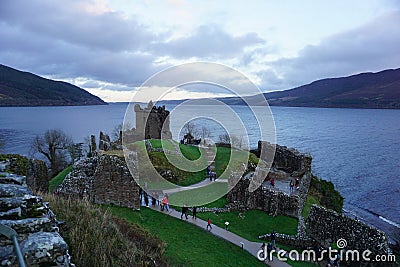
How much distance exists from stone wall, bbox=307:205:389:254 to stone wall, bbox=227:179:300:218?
274 centimetres

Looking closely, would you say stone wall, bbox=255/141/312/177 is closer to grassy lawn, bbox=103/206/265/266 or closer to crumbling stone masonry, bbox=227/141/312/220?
crumbling stone masonry, bbox=227/141/312/220

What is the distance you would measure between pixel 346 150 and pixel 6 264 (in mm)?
93358

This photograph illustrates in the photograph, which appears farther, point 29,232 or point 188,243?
point 188,243

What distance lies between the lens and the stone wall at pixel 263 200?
76.1 ft

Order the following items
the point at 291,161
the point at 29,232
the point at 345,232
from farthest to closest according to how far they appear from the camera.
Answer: the point at 291,161 → the point at 345,232 → the point at 29,232

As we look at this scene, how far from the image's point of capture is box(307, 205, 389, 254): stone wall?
15.6m

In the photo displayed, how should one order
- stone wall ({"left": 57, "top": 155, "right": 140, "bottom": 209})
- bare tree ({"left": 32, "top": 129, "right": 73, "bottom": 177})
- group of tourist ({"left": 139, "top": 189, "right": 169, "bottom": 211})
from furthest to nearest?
1. bare tree ({"left": 32, "top": 129, "right": 73, "bottom": 177})
2. group of tourist ({"left": 139, "top": 189, "right": 169, "bottom": 211})
3. stone wall ({"left": 57, "top": 155, "right": 140, "bottom": 209})

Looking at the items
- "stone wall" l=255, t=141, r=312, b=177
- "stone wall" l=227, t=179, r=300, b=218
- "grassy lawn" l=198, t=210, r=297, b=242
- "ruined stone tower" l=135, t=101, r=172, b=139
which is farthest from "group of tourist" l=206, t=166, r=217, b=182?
"ruined stone tower" l=135, t=101, r=172, b=139

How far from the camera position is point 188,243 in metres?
16.7

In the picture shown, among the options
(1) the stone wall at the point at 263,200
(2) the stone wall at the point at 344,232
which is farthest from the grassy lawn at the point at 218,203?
(2) the stone wall at the point at 344,232

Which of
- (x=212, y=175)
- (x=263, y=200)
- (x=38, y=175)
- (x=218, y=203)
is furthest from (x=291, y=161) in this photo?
(x=38, y=175)

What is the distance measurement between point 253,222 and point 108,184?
10723 millimetres

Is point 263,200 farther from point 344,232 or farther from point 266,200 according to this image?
point 344,232

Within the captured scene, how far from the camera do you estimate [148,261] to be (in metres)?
8.77
